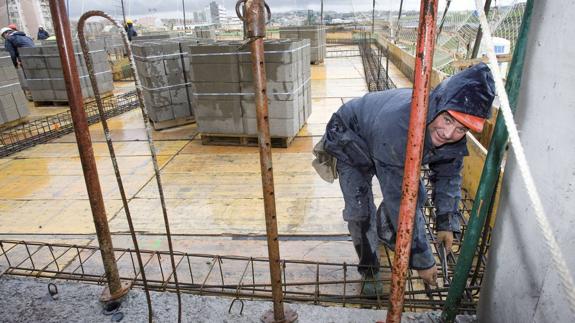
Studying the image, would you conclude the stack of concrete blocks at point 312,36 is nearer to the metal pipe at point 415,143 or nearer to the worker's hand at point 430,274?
the worker's hand at point 430,274

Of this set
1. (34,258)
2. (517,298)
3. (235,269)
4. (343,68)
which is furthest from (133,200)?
(343,68)

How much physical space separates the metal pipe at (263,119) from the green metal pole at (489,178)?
2.97 ft

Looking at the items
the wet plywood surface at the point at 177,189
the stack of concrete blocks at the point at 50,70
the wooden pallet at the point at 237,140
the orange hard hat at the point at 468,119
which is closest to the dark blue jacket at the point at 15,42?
the stack of concrete blocks at the point at 50,70

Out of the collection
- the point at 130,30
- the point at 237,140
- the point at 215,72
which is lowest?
the point at 237,140

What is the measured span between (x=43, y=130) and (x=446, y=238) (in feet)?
27.0

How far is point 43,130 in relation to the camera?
25.3 ft

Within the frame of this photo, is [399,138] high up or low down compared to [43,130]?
up

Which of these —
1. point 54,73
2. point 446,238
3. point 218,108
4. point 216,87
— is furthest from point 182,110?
point 446,238

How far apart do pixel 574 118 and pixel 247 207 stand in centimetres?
356

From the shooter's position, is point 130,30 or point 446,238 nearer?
point 446,238

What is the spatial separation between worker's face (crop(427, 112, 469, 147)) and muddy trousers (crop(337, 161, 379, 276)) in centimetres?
80

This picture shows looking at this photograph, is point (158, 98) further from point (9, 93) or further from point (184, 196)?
point (9, 93)

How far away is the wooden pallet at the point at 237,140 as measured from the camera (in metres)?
6.18

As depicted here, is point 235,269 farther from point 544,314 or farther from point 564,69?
point 564,69
